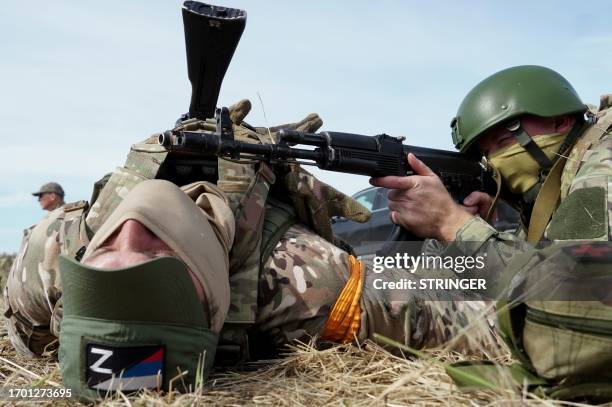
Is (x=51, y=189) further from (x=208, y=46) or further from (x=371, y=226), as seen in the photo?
(x=208, y=46)

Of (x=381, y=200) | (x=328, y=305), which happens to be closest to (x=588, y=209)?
(x=328, y=305)

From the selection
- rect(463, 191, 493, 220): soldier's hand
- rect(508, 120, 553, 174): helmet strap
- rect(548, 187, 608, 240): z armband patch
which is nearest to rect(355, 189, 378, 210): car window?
rect(463, 191, 493, 220): soldier's hand

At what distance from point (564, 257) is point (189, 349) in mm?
1122

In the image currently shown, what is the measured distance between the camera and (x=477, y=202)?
146 inches

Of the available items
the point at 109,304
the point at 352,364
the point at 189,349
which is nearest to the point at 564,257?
the point at 352,364

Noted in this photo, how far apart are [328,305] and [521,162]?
1.69 metres

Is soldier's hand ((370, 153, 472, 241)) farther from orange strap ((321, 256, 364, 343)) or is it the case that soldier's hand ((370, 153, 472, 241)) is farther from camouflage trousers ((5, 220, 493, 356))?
orange strap ((321, 256, 364, 343))

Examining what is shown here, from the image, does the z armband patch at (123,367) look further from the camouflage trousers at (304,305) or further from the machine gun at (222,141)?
the machine gun at (222,141)

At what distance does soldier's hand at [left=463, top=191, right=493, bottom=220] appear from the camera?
12.1ft

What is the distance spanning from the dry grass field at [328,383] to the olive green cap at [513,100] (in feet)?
5.27

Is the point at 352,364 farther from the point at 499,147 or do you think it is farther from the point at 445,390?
the point at 499,147

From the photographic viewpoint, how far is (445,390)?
70.1 inches

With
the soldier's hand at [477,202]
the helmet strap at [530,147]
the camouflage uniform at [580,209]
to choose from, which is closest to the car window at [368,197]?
the soldier's hand at [477,202]

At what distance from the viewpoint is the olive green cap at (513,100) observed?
3.44 metres
